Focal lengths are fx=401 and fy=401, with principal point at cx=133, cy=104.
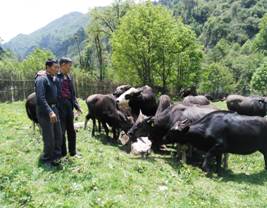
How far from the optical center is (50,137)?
32.1 feet

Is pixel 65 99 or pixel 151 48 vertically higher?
pixel 65 99

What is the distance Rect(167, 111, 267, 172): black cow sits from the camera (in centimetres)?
1116

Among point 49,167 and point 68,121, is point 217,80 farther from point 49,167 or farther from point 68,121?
point 49,167

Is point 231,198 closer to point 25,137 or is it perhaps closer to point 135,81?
point 25,137

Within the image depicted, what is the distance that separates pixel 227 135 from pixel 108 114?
17.4 ft

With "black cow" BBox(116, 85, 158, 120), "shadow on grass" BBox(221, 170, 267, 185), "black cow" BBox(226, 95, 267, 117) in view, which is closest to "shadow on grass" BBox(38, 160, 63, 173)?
"shadow on grass" BBox(221, 170, 267, 185)

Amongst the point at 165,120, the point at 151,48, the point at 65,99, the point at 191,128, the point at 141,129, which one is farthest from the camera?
the point at 151,48

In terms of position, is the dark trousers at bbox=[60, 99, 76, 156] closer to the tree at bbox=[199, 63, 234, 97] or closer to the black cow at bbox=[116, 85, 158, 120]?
the black cow at bbox=[116, 85, 158, 120]

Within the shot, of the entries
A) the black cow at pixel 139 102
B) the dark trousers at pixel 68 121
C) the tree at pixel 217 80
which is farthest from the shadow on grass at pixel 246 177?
the tree at pixel 217 80

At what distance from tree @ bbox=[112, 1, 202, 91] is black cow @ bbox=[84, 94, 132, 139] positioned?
30.2 meters

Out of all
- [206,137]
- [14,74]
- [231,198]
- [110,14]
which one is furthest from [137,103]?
[110,14]

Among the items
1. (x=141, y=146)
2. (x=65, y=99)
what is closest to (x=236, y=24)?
(x=141, y=146)

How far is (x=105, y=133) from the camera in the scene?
16.2 m

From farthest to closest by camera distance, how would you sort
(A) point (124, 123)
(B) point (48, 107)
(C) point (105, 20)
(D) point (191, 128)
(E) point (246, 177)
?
(C) point (105, 20), (A) point (124, 123), (D) point (191, 128), (E) point (246, 177), (B) point (48, 107)
